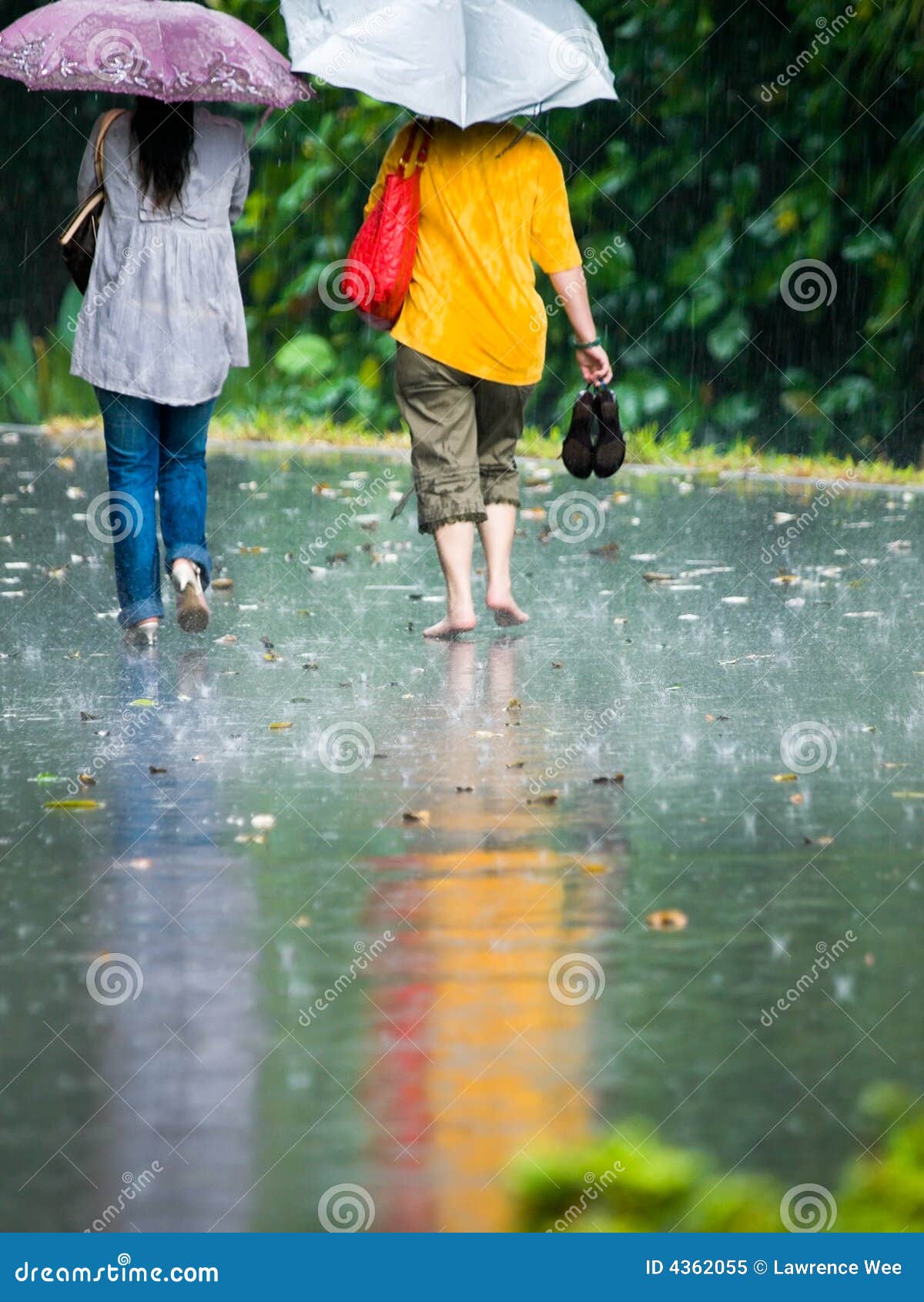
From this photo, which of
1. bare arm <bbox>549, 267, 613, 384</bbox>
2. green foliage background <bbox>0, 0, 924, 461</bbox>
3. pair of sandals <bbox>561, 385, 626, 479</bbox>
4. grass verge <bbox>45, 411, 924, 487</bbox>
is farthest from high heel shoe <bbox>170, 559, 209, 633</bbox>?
green foliage background <bbox>0, 0, 924, 461</bbox>

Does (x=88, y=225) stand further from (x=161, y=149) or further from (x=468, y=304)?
(x=468, y=304)

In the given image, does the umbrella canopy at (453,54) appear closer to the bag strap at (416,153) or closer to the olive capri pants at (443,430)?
the bag strap at (416,153)

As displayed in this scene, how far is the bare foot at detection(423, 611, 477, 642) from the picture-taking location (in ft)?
26.6

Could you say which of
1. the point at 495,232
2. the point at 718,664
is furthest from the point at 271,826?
the point at 495,232

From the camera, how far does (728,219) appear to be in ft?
45.3

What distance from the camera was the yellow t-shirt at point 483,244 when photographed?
7.89 metres

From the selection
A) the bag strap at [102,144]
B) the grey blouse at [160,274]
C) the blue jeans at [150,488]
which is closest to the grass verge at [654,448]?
the blue jeans at [150,488]

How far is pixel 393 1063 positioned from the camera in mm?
3939

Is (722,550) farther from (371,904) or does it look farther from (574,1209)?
(574,1209)

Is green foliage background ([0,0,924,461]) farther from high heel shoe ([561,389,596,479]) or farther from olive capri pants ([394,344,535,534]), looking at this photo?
olive capri pants ([394,344,535,534])

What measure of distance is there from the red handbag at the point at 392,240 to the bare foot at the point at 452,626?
1045 mm

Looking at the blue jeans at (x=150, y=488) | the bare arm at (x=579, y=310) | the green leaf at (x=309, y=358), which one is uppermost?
the bare arm at (x=579, y=310)

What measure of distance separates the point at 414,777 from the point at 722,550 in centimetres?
436

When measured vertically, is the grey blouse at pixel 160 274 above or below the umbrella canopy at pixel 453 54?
below
